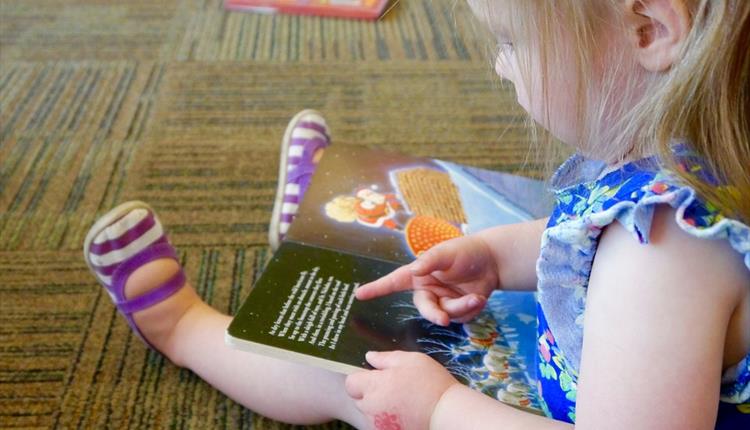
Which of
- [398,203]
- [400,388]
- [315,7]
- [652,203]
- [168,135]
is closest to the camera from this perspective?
[652,203]

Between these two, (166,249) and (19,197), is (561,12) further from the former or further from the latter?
(19,197)

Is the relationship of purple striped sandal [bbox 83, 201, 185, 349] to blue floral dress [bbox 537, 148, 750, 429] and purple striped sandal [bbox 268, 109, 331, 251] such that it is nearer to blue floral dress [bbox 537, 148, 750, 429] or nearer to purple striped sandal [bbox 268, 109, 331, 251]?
purple striped sandal [bbox 268, 109, 331, 251]

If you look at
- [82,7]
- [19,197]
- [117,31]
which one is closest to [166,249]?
[19,197]

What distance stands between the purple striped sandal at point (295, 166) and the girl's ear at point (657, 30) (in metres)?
0.47

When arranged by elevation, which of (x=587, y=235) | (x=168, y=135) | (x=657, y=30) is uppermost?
(x=657, y=30)

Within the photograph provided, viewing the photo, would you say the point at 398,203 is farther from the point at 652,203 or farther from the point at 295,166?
the point at 652,203

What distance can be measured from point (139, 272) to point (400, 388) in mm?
326

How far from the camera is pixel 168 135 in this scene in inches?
44.5

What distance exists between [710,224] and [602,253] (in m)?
0.06

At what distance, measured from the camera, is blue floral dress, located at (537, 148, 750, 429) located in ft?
1.26

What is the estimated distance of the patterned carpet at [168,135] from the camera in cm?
73

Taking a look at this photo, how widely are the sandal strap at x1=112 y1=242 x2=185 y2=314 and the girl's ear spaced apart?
50cm

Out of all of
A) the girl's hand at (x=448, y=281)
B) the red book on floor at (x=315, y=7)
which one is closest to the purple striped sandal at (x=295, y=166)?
the girl's hand at (x=448, y=281)

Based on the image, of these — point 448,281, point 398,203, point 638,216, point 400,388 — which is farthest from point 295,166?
point 638,216
